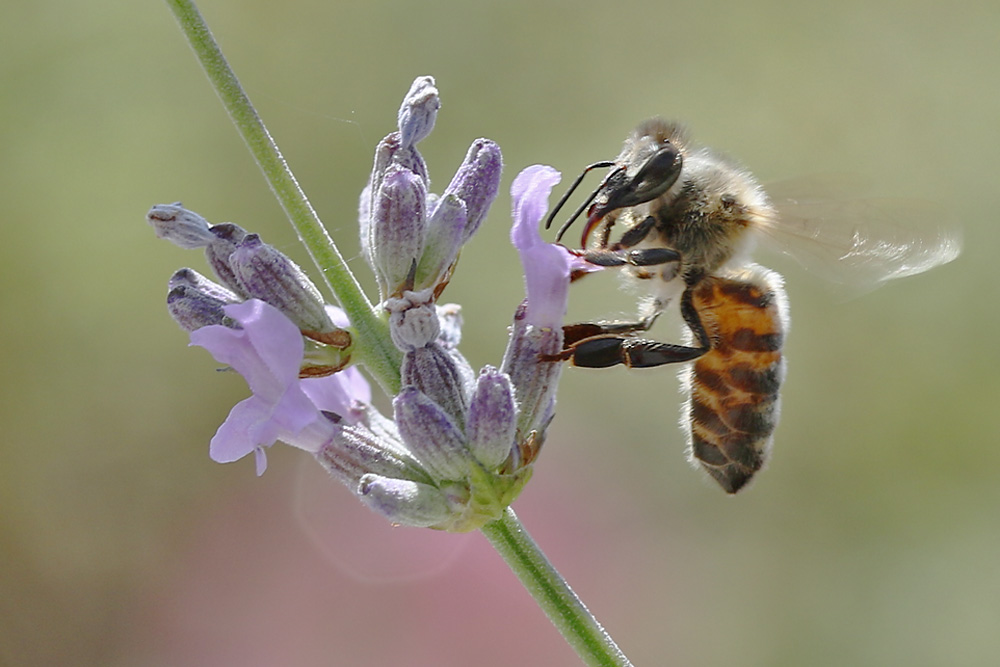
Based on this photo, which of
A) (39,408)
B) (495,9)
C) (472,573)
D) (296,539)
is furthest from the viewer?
(495,9)

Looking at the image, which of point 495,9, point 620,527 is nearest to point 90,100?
point 495,9

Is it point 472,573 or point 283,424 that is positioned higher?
point 283,424

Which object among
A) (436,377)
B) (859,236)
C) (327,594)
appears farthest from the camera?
(327,594)

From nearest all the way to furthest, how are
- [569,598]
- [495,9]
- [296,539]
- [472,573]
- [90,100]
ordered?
[569,598] → [472,573] → [296,539] → [90,100] → [495,9]

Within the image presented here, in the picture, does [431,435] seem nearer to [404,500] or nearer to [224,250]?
[404,500]

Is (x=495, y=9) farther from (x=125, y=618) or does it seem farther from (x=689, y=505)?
(x=125, y=618)

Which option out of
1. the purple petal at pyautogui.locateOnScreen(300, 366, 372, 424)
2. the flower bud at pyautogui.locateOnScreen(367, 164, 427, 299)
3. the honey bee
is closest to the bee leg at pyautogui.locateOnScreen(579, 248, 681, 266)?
the honey bee

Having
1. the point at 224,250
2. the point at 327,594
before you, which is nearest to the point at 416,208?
the point at 224,250
